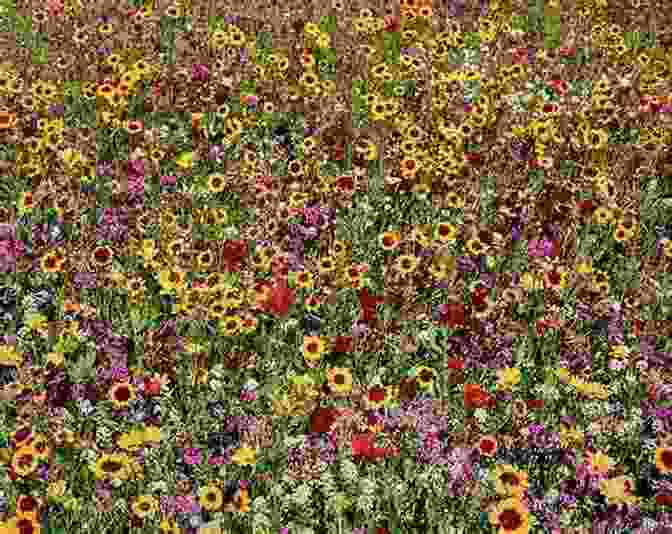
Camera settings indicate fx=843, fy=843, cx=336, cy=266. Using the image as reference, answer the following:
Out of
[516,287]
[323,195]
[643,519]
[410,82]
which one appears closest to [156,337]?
[323,195]

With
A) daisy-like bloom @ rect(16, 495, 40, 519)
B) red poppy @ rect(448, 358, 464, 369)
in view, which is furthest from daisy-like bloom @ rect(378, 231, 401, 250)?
daisy-like bloom @ rect(16, 495, 40, 519)

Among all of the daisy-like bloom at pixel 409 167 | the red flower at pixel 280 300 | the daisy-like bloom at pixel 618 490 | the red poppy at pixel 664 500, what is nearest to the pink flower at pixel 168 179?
the red flower at pixel 280 300

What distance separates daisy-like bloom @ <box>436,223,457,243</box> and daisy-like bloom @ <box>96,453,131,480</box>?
2.65 m

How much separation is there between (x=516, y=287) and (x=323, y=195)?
1.65 m

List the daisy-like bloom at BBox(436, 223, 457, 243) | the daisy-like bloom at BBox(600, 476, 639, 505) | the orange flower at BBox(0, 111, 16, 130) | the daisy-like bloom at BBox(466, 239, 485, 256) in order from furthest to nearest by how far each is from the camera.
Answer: the orange flower at BBox(0, 111, 16, 130) < the daisy-like bloom at BBox(436, 223, 457, 243) < the daisy-like bloom at BBox(466, 239, 485, 256) < the daisy-like bloom at BBox(600, 476, 639, 505)

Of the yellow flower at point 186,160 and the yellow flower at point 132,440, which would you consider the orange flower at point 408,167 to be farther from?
the yellow flower at point 132,440

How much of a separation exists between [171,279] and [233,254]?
428 millimetres

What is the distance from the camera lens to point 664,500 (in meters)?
4.31

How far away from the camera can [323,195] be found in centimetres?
630

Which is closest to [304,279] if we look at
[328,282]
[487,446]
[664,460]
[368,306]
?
[328,282]

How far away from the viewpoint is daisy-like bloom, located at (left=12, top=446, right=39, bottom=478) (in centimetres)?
417

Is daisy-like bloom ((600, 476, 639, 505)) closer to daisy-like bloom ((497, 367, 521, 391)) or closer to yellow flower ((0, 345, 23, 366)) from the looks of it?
daisy-like bloom ((497, 367, 521, 391))

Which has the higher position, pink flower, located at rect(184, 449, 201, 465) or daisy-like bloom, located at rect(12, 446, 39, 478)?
pink flower, located at rect(184, 449, 201, 465)

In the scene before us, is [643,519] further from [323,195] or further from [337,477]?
[323,195]
